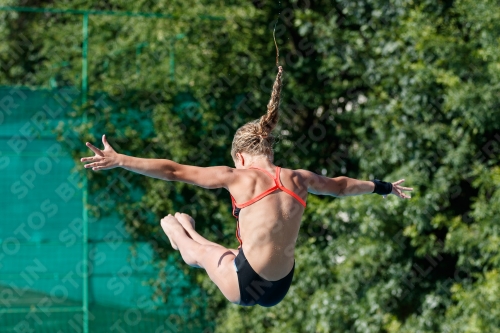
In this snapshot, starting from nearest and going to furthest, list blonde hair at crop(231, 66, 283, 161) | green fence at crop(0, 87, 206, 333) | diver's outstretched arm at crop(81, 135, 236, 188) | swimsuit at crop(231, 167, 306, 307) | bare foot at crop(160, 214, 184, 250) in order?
1. diver's outstretched arm at crop(81, 135, 236, 188)
2. swimsuit at crop(231, 167, 306, 307)
3. blonde hair at crop(231, 66, 283, 161)
4. bare foot at crop(160, 214, 184, 250)
5. green fence at crop(0, 87, 206, 333)

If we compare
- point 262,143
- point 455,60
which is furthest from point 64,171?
point 262,143

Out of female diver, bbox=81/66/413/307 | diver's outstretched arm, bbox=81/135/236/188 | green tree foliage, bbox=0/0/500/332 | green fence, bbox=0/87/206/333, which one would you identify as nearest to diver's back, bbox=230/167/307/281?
female diver, bbox=81/66/413/307

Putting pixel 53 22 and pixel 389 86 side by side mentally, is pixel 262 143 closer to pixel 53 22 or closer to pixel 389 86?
pixel 389 86

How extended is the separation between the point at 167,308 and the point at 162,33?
2.75m

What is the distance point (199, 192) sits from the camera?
349 inches

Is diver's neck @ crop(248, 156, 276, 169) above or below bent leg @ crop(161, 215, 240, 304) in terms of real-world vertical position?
above

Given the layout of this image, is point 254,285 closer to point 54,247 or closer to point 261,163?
point 261,163

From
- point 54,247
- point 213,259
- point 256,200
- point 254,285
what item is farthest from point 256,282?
point 54,247

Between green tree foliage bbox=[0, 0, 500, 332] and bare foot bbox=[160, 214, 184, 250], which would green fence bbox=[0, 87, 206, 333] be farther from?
bare foot bbox=[160, 214, 184, 250]

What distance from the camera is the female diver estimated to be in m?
4.32

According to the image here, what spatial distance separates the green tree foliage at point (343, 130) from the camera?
7.50m

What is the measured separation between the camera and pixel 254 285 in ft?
14.8

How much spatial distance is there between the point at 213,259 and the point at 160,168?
763mm

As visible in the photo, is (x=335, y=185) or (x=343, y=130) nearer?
(x=335, y=185)
